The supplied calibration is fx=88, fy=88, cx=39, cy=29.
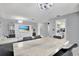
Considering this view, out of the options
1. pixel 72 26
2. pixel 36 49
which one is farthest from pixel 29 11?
pixel 72 26

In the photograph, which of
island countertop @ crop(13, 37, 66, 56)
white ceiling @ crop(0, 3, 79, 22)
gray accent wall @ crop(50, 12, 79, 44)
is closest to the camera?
island countertop @ crop(13, 37, 66, 56)

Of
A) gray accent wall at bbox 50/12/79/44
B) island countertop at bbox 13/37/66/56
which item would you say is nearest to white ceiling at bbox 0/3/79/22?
gray accent wall at bbox 50/12/79/44

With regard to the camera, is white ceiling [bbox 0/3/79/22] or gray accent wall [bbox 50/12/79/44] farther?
gray accent wall [bbox 50/12/79/44]

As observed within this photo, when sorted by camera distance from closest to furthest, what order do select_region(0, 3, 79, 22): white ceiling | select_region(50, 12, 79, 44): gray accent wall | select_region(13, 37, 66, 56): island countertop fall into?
select_region(13, 37, 66, 56): island countertop
select_region(0, 3, 79, 22): white ceiling
select_region(50, 12, 79, 44): gray accent wall

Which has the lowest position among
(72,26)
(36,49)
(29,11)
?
(36,49)

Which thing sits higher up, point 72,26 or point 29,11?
point 29,11

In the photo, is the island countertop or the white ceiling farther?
the white ceiling

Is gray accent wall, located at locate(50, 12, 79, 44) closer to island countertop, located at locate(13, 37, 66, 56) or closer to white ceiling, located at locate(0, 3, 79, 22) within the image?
white ceiling, located at locate(0, 3, 79, 22)

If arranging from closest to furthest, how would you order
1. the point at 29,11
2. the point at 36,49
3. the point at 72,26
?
the point at 36,49, the point at 29,11, the point at 72,26

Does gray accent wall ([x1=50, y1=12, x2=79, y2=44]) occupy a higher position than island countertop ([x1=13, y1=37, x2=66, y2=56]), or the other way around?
gray accent wall ([x1=50, y1=12, x2=79, y2=44])

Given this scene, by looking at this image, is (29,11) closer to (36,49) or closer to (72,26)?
(36,49)

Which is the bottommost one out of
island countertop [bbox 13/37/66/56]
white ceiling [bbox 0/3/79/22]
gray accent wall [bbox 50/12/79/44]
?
island countertop [bbox 13/37/66/56]

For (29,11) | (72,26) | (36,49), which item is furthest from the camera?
(72,26)

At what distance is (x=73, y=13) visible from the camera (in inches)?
143
